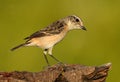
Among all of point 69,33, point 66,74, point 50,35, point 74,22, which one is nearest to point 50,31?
point 50,35

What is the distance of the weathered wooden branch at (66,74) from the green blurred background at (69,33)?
6.36m

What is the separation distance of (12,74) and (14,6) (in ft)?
39.1

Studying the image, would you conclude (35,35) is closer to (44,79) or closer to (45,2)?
(44,79)

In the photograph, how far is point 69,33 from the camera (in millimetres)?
23469

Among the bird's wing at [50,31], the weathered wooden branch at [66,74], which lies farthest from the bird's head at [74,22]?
the weathered wooden branch at [66,74]

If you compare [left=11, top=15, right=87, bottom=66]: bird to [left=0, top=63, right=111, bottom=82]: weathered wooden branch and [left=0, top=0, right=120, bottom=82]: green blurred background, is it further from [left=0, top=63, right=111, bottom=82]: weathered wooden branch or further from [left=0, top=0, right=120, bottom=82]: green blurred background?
[left=0, top=0, right=120, bottom=82]: green blurred background

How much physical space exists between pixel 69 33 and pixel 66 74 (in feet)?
30.6

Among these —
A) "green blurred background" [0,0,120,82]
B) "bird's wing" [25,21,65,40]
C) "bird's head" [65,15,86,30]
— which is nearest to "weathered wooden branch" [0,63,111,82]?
"bird's wing" [25,21,65,40]

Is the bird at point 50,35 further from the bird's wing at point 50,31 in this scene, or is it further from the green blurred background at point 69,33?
the green blurred background at point 69,33

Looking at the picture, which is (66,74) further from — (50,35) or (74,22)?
(74,22)

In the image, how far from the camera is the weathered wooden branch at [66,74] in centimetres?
1341

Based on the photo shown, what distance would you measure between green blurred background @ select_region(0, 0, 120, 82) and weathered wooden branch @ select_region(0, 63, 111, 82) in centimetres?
636

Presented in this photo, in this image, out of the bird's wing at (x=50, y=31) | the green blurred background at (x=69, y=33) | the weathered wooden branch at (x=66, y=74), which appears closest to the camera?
the weathered wooden branch at (x=66, y=74)

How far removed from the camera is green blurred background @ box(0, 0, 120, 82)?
21.8 m
